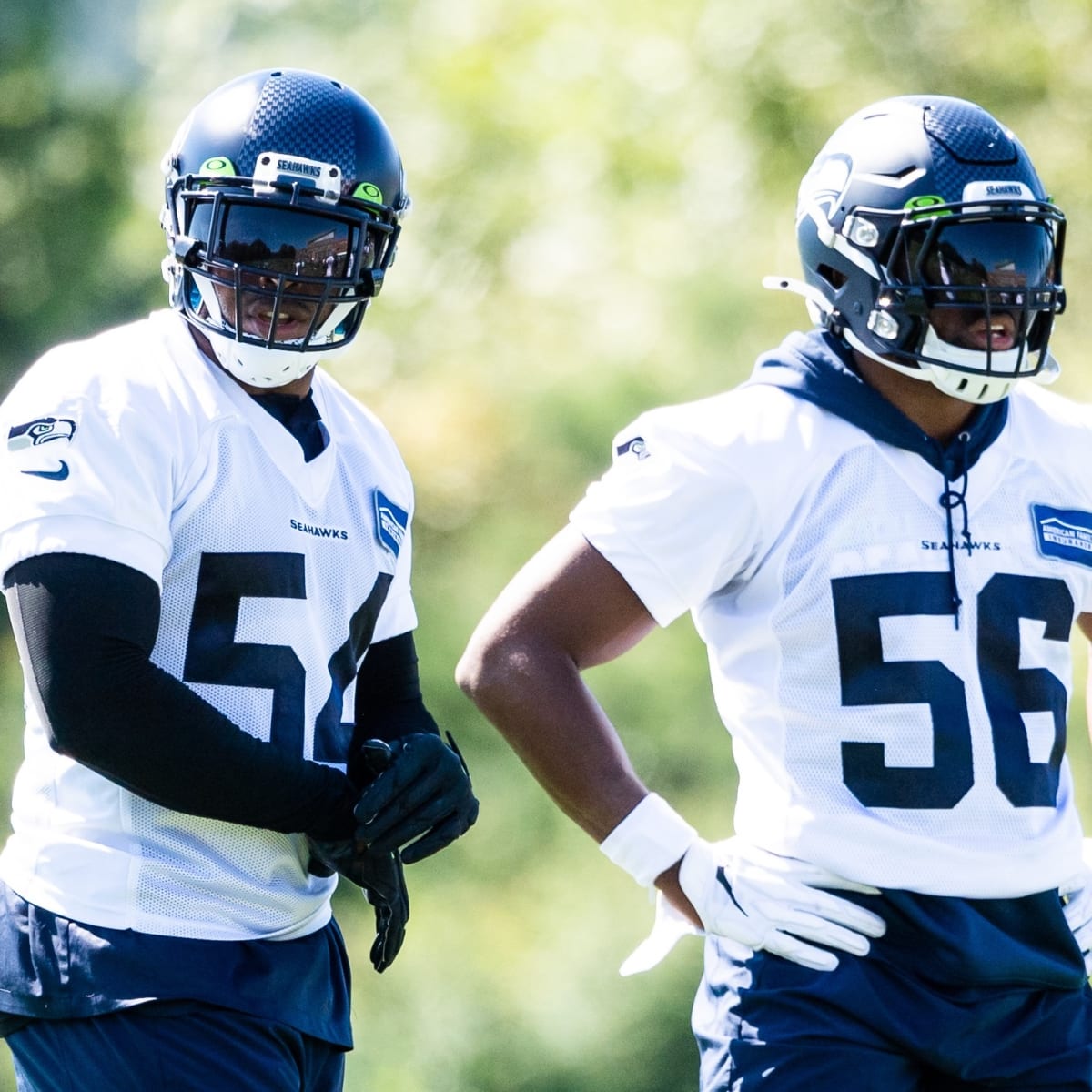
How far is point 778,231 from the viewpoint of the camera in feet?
33.0

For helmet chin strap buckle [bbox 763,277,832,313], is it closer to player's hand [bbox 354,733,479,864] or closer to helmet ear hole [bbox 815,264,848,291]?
helmet ear hole [bbox 815,264,848,291]

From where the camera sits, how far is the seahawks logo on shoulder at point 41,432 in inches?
85.6

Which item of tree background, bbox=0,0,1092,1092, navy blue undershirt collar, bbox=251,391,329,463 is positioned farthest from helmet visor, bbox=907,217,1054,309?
tree background, bbox=0,0,1092,1092

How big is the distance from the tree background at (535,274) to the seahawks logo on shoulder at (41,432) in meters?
4.66

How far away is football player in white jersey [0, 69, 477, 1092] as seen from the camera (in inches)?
84.4

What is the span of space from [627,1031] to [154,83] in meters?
6.25

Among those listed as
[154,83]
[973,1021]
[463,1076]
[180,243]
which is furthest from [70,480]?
[154,83]

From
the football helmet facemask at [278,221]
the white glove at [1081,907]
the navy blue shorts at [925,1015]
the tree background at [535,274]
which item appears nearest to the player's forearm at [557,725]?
the navy blue shorts at [925,1015]

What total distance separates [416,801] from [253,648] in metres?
0.28

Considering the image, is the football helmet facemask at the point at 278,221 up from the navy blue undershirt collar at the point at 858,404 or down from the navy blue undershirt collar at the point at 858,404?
up

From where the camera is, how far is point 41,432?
2.18 meters

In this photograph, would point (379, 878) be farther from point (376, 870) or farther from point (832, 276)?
point (832, 276)

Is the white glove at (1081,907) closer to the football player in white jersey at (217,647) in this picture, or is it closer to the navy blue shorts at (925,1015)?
the navy blue shorts at (925,1015)

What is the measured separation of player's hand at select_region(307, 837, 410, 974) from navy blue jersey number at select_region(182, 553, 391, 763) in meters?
0.12
